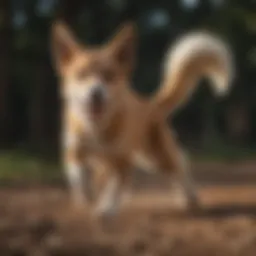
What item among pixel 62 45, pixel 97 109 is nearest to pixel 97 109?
pixel 97 109

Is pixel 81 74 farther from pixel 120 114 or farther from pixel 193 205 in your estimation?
pixel 193 205

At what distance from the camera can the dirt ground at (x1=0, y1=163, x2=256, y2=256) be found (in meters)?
0.76

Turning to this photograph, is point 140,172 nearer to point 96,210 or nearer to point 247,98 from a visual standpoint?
point 96,210

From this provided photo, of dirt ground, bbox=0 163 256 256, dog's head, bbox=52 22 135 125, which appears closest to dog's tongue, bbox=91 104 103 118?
dog's head, bbox=52 22 135 125

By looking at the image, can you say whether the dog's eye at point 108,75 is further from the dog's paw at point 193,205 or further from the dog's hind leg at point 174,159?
the dog's paw at point 193,205

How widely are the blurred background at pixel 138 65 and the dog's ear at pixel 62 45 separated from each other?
0.01 m

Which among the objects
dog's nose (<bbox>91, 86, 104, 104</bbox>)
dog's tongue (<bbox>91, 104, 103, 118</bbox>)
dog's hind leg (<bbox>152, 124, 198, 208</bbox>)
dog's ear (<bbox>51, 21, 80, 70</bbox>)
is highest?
dog's ear (<bbox>51, 21, 80, 70</bbox>)

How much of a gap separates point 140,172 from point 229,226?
14 centimetres

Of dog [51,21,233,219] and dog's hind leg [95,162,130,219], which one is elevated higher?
dog [51,21,233,219]

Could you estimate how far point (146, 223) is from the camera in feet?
2.59

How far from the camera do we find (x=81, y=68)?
773mm

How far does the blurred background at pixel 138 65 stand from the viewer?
80 cm

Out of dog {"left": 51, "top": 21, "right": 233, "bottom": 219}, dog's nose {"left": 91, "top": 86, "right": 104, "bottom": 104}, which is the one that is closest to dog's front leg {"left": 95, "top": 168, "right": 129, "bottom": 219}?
dog {"left": 51, "top": 21, "right": 233, "bottom": 219}

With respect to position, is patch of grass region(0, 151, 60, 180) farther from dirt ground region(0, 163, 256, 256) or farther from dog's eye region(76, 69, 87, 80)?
dog's eye region(76, 69, 87, 80)
